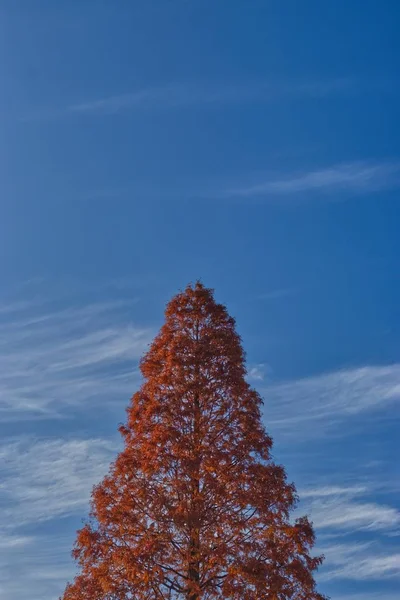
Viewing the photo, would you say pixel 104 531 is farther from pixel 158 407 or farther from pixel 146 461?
pixel 158 407

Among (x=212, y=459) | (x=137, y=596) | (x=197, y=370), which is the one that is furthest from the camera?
(x=197, y=370)

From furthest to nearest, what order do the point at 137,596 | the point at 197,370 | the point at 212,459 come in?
1. the point at 197,370
2. the point at 212,459
3. the point at 137,596

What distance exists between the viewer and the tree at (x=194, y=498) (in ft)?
72.5

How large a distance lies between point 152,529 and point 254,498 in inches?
119

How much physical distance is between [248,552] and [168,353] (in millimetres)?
6574

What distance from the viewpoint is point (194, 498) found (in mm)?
23047

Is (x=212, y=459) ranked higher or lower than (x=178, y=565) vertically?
higher

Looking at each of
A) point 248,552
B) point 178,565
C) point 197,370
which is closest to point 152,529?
point 178,565

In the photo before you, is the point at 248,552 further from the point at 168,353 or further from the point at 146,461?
the point at 168,353

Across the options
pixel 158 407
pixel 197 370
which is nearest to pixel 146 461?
pixel 158 407

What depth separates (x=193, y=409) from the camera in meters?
24.6

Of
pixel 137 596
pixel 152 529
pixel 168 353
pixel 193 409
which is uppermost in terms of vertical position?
pixel 168 353

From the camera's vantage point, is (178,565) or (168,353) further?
(168,353)

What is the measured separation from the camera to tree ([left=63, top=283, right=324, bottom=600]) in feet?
72.5
